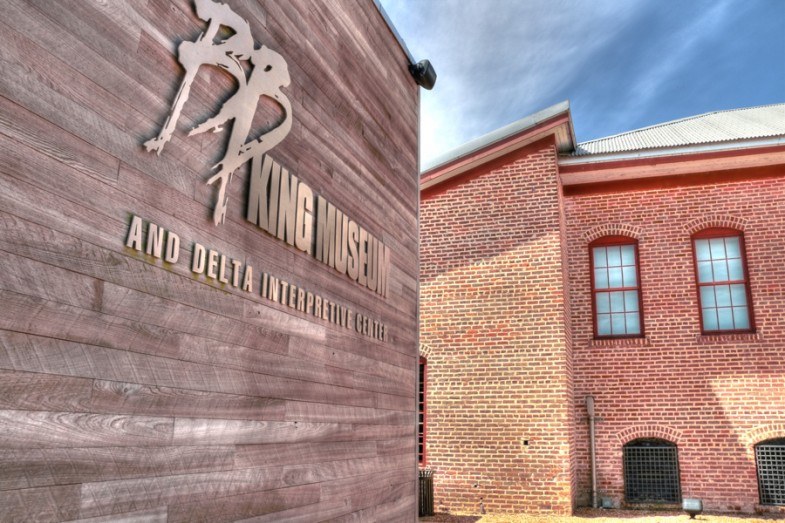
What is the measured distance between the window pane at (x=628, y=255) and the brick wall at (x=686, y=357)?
21cm

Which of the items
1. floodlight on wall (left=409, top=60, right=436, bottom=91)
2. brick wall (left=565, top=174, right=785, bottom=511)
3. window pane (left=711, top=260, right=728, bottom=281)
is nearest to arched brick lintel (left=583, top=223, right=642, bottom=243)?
brick wall (left=565, top=174, right=785, bottom=511)

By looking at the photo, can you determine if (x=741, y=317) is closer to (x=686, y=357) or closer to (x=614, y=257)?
(x=686, y=357)

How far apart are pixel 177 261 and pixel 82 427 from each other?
811 millimetres

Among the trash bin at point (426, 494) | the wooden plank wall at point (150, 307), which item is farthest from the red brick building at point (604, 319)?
the wooden plank wall at point (150, 307)

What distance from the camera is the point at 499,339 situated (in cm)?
1105

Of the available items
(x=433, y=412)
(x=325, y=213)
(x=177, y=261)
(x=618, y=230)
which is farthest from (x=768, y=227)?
(x=177, y=261)

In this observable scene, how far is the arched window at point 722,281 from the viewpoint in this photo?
11.1m

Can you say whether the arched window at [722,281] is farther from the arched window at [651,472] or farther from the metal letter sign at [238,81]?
the metal letter sign at [238,81]

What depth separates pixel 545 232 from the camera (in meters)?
11.2

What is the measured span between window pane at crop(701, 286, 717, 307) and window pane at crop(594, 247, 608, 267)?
172cm

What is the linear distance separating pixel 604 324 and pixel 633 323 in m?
0.50

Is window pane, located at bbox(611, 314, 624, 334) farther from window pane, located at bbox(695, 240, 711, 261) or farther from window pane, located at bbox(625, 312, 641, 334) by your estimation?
window pane, located at bbox(695, 240, 711, 261)

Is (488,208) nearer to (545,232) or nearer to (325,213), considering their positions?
(545,232)

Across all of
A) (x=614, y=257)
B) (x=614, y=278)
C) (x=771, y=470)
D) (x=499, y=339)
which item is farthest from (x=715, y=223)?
(x=499, y=339)
